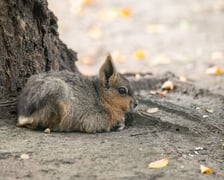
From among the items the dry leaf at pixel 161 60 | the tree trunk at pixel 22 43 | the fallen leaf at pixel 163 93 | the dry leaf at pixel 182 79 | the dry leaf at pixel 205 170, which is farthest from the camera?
the dry leaf at pixel 161 60

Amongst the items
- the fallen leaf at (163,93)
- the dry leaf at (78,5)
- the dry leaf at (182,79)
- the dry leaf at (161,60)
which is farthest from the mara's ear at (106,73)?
the dry leaf at (78,5)

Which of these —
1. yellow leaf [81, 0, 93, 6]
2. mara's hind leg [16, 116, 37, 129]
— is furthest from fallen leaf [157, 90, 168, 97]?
yellow leaf [81, 0, 93, 6]

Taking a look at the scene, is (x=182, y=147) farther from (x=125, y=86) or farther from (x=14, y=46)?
(x=14, y=46)

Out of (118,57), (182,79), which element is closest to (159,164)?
(182,79)

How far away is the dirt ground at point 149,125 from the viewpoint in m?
5.49

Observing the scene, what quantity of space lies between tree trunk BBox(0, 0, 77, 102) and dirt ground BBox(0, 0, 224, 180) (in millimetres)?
510

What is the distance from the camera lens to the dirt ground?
5.49 m

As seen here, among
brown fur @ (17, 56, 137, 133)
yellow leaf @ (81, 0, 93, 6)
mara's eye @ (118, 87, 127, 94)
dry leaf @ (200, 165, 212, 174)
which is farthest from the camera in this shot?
yellow leaf @ (81, 0, 93, 6)

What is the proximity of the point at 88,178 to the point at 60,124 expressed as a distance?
1.36m

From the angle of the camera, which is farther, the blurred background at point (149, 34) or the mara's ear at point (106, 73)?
the blurred background at point (149, 34)

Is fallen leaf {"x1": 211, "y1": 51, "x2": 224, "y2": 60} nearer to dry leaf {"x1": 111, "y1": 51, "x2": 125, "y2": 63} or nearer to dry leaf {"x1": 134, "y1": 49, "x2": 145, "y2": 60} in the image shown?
dry leaf {"x1": 134, "y1": 49, "x2": 145, "y2": 60}

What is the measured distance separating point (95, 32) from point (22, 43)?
6423 millimetres

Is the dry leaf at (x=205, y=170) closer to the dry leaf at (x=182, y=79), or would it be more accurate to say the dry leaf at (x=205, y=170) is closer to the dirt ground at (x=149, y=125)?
the dirt ground at (x=149, y=125)

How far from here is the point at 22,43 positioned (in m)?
6.95
